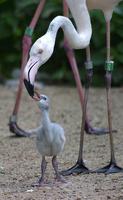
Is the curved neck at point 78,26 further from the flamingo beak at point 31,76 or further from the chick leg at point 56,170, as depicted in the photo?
the chick leg at point 56,170

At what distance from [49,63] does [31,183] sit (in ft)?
15.2

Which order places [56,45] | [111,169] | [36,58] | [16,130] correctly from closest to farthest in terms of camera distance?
[36,58], [111,169], [16,130], [56,45]

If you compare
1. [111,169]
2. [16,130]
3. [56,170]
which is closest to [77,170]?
[111,169]

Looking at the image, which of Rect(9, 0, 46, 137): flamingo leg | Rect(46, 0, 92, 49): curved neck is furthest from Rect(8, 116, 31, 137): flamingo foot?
Rect(46, 0, 92, 49): curved neck

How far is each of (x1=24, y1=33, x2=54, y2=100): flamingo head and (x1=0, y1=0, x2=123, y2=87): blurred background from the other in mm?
3619

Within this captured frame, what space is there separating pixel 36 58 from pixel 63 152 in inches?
48.2

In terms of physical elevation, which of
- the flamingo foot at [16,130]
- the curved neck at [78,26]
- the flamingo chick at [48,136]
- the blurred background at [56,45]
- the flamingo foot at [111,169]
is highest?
the curved neck at [78,26]

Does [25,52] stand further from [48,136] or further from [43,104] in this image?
[48,136]

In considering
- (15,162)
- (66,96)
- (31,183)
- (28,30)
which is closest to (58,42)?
(66,96)

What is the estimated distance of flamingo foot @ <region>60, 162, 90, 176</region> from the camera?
4.86 m

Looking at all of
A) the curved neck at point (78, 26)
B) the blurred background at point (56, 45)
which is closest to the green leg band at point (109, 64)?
the curved neck at point (78, 26)

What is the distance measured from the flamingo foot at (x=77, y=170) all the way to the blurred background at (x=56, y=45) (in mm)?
3446

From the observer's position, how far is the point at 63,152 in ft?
18.2

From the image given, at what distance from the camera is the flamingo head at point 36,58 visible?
4414 millimetres
